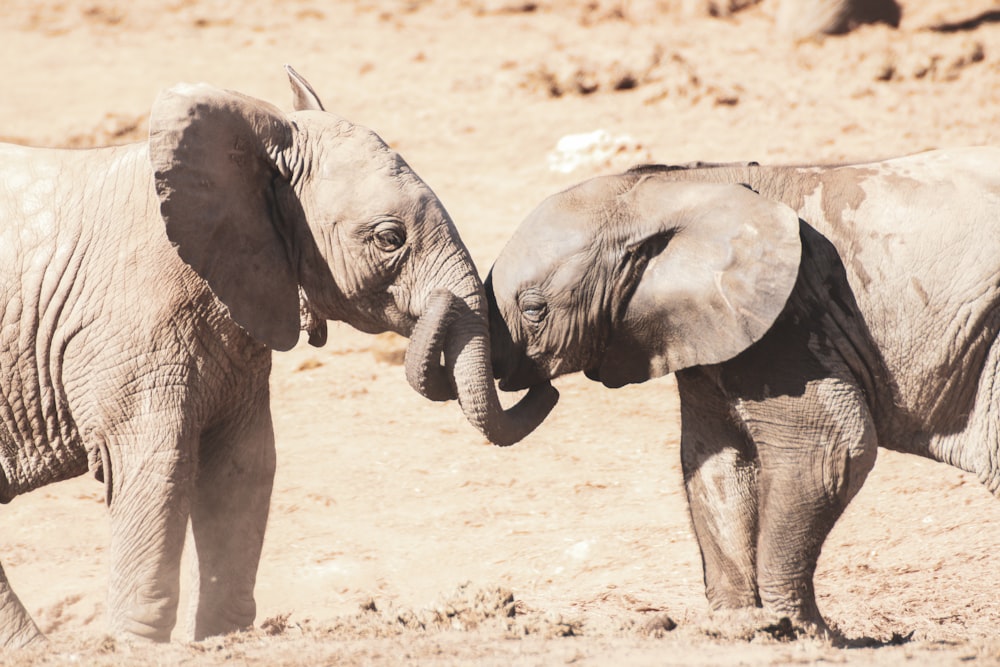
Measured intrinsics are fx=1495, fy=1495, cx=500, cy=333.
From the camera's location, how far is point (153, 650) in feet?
16.6

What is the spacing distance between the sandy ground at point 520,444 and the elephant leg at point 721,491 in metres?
0.28

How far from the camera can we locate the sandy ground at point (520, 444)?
17.9 feet

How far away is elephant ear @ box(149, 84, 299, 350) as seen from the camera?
5.15 m

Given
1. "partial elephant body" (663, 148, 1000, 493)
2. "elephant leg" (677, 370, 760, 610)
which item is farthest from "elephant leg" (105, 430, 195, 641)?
"partial elephant body" (663, 148, 1000, 493)

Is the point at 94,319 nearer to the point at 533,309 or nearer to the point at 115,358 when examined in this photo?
the point at 115,358

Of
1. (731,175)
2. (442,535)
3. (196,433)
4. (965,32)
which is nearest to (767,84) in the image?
(965,32)

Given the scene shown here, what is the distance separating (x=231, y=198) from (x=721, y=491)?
213 cm

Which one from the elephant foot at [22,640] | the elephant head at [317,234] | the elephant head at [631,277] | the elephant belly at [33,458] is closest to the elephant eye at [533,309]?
the elephant head at [631,277]

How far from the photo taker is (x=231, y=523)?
596 cm

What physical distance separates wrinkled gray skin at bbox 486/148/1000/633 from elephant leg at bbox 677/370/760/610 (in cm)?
2

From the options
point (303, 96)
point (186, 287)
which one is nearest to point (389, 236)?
point (186, 287)

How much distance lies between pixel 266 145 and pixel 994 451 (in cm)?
289

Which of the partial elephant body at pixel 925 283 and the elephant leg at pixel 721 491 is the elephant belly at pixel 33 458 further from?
the partial elephant body at pixel 925 283

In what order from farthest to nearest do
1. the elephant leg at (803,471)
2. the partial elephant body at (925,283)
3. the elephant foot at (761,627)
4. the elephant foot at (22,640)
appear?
the elephant foot at (22,640) < the partial elephant body at (925,283) < the elephant leg at (803,471) < the elephant foot at (761,627)
